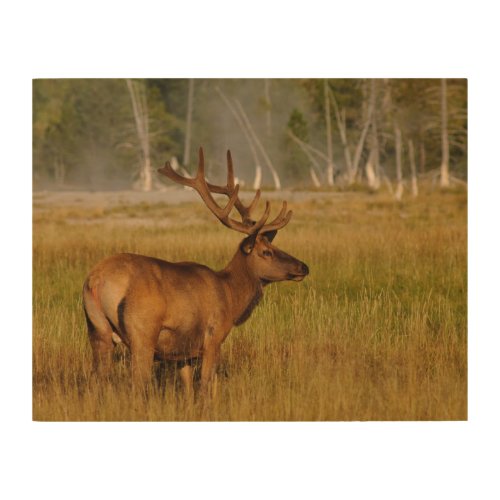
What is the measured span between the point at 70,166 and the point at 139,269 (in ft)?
10.4

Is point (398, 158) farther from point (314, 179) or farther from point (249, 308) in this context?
point (249, 308)

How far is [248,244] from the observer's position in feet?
25.4

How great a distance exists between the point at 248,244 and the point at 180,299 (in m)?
0.76

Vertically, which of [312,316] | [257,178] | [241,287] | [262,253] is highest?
[257,178]

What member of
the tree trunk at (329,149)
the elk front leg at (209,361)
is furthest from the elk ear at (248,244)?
the tree trunk at (329,149)

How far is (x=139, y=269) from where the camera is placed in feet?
23.6

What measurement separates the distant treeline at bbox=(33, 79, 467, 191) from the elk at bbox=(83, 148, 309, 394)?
2091mm

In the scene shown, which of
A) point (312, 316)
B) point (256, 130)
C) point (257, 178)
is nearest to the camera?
point (312, 316)

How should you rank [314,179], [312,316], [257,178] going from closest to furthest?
1. [312,316]
2. [257,178]
3. [314,179]

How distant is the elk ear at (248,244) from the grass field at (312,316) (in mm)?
1020


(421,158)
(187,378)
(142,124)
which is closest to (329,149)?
(421,158)

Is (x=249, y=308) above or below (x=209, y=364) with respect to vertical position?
above

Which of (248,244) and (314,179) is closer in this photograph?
(248,244)
